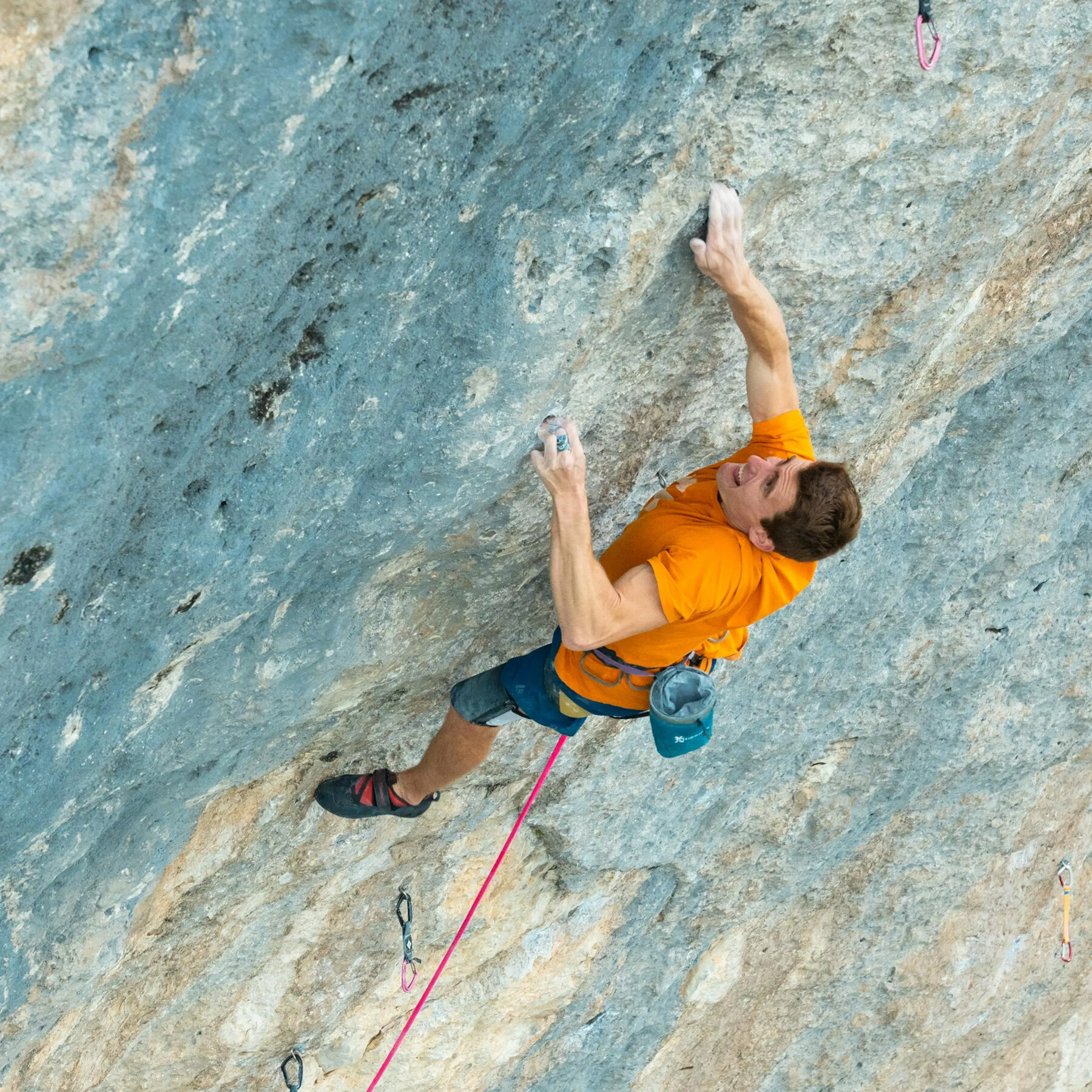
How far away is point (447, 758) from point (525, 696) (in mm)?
402

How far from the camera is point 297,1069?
424 centimetres

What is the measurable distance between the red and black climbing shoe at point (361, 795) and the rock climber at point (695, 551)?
18.0 inches

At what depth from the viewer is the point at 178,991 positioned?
3762 millimetres

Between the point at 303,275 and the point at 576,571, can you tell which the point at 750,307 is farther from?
the point at 303,275

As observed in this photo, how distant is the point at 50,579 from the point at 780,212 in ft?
5.85

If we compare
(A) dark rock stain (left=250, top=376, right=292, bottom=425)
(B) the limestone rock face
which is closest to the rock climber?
(B) the limestone rock face

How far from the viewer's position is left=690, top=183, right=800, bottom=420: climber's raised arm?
98.1 inches

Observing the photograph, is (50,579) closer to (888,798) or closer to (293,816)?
(293,816)

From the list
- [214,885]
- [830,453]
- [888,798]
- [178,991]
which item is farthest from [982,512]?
[178,991]

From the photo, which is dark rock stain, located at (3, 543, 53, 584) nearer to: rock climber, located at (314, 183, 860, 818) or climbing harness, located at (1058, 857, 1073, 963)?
rock climber, located at (314, 183, 860, 818)

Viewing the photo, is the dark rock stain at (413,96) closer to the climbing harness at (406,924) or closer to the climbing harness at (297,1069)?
the climbing harness at (406,924)

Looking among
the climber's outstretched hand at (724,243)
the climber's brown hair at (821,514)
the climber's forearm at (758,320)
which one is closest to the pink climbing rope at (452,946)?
the climber's brown hair at (821,514)

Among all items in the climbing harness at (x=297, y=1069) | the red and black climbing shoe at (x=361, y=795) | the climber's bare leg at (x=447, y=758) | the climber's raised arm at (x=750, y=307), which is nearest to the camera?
the climber's raised arm at (x=750, y=307)

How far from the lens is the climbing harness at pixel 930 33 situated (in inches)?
93.4
